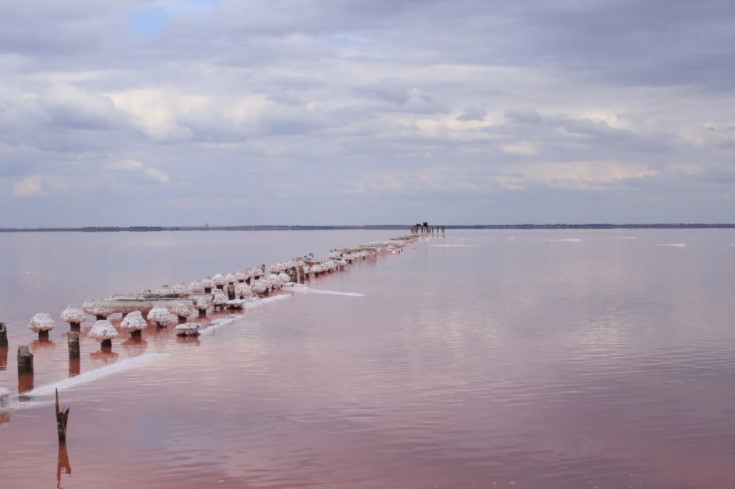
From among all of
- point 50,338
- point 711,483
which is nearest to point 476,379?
point 711,483

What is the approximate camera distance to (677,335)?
26.4 m

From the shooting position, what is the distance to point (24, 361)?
63.3 ft

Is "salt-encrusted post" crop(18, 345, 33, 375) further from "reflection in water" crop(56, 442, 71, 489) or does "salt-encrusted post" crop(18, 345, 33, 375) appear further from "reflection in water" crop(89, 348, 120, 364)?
"reflection in water" crop(56, 442, 71, 489)

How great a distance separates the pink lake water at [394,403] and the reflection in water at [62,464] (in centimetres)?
4

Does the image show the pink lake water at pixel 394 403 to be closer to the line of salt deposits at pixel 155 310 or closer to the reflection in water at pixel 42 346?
the reflection in water at pixel 42 346

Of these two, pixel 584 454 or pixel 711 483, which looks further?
pixel 584 454

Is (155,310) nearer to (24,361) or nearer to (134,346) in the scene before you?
(134,346)

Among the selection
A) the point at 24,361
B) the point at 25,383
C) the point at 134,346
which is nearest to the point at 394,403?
the point at 25,383

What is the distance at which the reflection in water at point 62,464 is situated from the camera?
12.5 metres

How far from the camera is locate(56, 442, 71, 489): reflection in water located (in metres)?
12.5

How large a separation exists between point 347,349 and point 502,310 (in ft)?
39.1

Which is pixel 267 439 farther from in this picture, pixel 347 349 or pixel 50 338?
pixel 50 338

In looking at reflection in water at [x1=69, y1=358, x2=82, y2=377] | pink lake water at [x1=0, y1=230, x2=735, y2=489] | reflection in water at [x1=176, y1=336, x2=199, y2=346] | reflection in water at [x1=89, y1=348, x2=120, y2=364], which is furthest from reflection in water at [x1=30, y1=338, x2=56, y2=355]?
reflection in water at [x1=176, y1=336, x2=199, y2=346]

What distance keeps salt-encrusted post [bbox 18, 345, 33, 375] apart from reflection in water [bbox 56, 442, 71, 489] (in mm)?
6222
